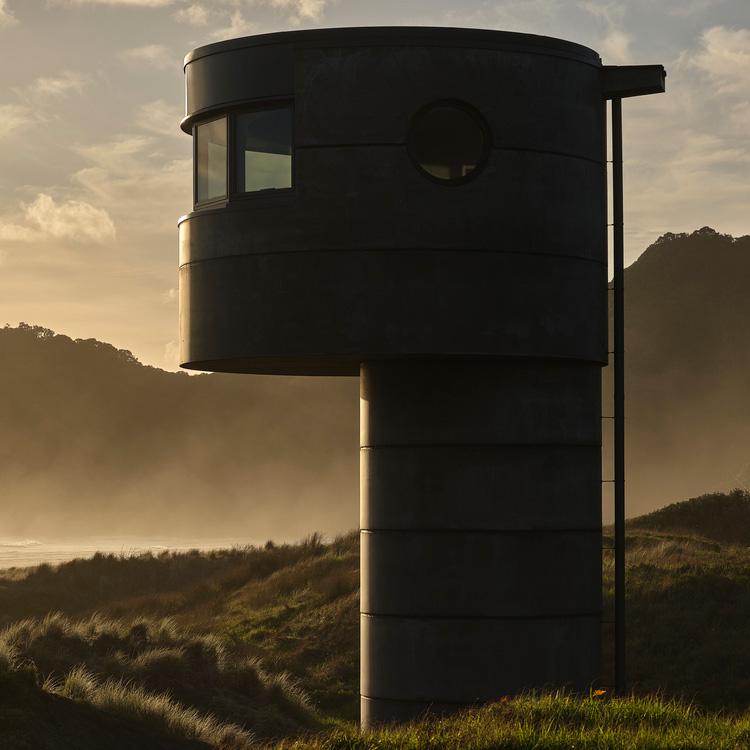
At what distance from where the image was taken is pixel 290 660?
27.9 meters

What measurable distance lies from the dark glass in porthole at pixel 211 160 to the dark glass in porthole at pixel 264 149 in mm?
281

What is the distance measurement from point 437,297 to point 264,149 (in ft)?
9.36

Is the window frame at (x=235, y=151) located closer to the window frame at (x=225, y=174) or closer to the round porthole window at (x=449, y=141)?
the window frame at (x=225, y=174)

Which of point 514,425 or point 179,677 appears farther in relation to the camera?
point 179,677

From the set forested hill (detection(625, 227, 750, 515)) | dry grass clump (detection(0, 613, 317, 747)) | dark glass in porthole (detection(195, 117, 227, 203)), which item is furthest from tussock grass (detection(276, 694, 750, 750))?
forested hill (detection(625, 227, 750, 515))

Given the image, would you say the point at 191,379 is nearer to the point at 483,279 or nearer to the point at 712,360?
the point at 712,360

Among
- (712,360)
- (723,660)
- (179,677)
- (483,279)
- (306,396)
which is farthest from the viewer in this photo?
(306,396)

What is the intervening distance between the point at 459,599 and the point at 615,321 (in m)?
4.20

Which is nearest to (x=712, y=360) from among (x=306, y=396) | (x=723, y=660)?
(x=306, y=396)

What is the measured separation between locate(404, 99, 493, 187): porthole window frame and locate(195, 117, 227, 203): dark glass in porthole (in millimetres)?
2449

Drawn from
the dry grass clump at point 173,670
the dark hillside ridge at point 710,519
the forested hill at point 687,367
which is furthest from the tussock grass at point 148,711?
the forested hill at point 687,367

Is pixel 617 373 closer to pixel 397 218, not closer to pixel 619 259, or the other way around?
pixel 619 259

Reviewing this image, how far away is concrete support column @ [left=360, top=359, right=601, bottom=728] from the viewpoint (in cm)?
1602

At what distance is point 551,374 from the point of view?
16438 mm
